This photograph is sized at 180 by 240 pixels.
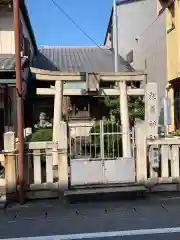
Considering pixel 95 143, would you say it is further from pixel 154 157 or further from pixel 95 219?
pixel 95 219

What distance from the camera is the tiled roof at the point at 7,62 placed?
42.6 ft

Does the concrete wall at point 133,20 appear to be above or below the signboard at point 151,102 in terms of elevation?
above

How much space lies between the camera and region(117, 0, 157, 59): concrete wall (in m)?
22.6

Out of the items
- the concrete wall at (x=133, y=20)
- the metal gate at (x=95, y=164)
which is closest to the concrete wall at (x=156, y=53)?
the concrete wall at (x=133, y=20)

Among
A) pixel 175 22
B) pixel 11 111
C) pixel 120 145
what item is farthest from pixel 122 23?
pixel 120 145

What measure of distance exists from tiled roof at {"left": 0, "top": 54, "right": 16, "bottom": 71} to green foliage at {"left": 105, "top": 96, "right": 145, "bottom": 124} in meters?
4.80

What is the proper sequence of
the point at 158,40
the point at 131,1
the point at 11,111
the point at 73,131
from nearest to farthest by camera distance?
the point at 73,131, the point at 11,111, the point at 158,40, the point at 131,1

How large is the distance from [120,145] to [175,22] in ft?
27.3

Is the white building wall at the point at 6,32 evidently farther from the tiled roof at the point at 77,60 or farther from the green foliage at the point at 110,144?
the green foliage at the point at 110,144

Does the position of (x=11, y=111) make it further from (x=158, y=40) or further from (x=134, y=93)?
(x=158, y=40)

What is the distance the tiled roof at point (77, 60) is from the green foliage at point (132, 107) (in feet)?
16.7

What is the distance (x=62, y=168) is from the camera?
7762 millimetres

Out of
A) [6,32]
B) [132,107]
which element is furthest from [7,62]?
[132,107]

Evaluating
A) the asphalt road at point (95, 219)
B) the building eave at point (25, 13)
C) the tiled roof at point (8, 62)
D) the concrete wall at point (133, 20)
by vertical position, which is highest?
the concrete wall at point (133, 20)
